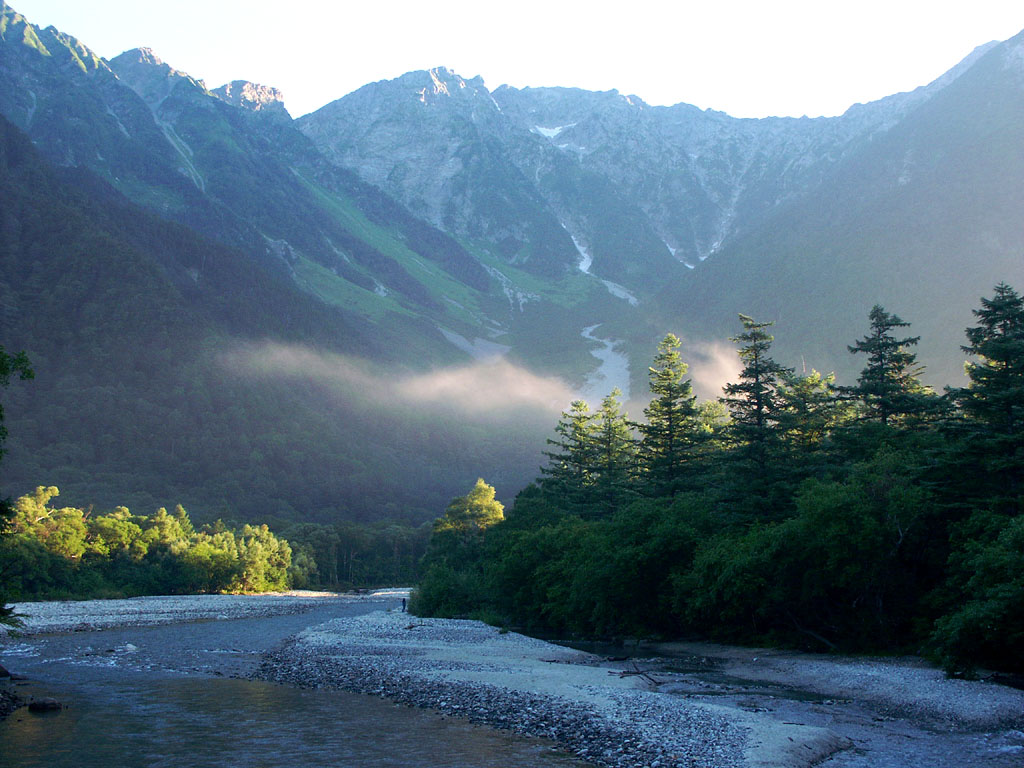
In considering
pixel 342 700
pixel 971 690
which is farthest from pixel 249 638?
pixel 971 690

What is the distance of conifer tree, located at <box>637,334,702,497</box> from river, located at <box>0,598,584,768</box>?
126ft

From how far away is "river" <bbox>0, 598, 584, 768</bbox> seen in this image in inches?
787

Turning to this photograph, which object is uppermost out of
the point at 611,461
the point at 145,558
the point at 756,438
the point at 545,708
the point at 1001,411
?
the point at 611,461

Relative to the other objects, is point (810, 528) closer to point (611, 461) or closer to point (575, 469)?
point (611, 461)

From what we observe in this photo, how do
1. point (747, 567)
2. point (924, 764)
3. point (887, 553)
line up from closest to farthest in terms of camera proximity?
point (924, 764) < point (887, 553) < point (747, 567)

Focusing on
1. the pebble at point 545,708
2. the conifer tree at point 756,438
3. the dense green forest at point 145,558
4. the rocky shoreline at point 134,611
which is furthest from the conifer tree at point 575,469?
the dense green forest at point 145,558

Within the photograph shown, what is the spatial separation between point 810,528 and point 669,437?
29.1 meters

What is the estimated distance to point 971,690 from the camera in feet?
87.3

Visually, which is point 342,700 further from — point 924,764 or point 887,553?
point 887,553

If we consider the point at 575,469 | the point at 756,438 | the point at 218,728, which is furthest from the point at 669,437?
the point at 218,728

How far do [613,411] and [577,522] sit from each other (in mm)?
25133

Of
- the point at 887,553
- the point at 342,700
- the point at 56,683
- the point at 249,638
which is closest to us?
the point at 342,700

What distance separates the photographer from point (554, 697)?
1072 inches

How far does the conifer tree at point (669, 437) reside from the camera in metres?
64.4
